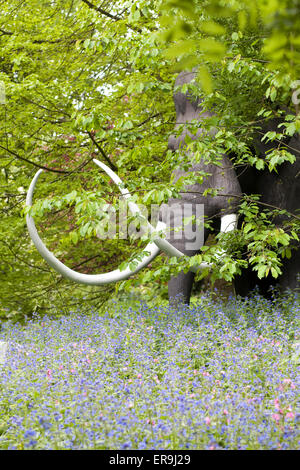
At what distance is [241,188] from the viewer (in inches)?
264

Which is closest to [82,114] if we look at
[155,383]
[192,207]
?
[192,207]

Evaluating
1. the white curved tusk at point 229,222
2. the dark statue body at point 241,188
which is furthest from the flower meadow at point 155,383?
the white curved tusk at point 229,222

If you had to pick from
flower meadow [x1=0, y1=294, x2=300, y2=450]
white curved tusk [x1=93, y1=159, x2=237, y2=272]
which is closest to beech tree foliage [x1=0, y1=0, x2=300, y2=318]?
white curved tusk [x1=93, y1=159, x2=237, y2=272]

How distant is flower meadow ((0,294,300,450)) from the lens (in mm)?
3207

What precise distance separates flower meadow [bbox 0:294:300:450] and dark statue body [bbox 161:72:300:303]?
0.83 feet

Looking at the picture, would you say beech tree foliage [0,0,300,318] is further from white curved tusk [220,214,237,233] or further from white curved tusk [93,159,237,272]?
white curved tusk [220,214,237,233]

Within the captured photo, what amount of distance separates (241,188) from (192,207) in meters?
0.83

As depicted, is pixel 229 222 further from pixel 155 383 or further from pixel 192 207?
pixel 155 383

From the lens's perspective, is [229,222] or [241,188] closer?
[229,222]

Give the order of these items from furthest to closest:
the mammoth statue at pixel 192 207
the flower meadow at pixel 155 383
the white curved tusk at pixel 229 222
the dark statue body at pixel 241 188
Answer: the dark statue body at pixel 241 188 → the white curved tusk at pixel 229 222 → the mammoth statue at pixel 192 207 → the flower meadow at pixel 155 383

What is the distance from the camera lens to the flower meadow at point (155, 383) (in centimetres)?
321

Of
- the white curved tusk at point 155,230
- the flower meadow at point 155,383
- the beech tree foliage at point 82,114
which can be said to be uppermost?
the beech tree foliage at point 82,114

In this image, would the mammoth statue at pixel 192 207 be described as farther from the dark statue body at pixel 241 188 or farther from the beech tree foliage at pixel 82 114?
the beech tree foliage at pixel 82 114
